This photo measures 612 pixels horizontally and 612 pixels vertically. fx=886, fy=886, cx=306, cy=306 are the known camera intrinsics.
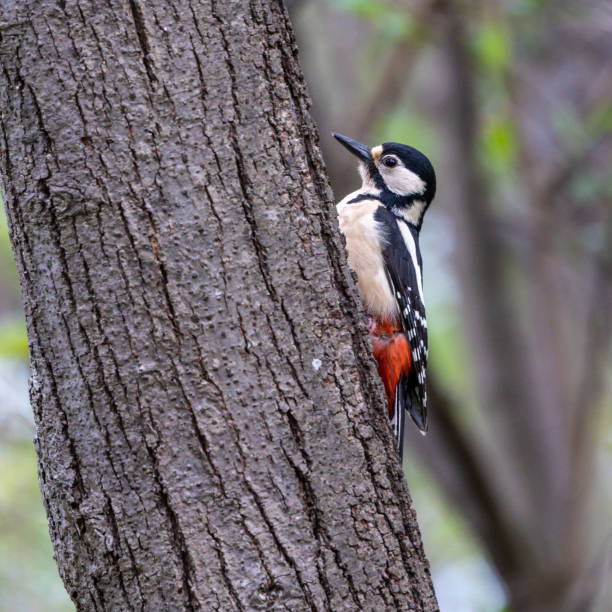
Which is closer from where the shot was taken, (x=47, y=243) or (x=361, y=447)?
(x=47, y=243)

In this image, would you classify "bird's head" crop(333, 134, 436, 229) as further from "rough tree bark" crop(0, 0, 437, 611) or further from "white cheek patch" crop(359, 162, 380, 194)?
"rough tree bark" crop(0, 0, 437, 611)

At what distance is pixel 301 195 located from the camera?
2061 millimetres

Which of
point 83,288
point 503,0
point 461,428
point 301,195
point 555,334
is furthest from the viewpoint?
point 555,334

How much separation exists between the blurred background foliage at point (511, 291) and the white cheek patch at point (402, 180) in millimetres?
857

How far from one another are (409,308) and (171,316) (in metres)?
1.96

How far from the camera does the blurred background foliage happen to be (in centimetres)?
547

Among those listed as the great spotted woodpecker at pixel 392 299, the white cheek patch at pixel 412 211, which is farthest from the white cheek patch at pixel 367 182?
the great spotted woodpecker at pixel 392 299

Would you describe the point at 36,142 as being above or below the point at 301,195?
above

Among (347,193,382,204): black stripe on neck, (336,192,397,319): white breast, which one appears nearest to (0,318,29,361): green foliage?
(336,192,397,319): white breast

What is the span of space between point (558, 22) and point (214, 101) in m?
5.13

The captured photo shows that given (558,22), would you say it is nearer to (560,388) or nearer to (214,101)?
(560,388)

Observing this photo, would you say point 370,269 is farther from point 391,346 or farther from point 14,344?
point 14,344

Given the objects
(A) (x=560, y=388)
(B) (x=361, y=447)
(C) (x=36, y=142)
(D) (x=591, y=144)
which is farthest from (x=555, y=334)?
(C) (x=36, y=142)

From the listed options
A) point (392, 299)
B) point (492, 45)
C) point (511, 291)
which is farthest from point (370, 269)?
point (511, 291)
